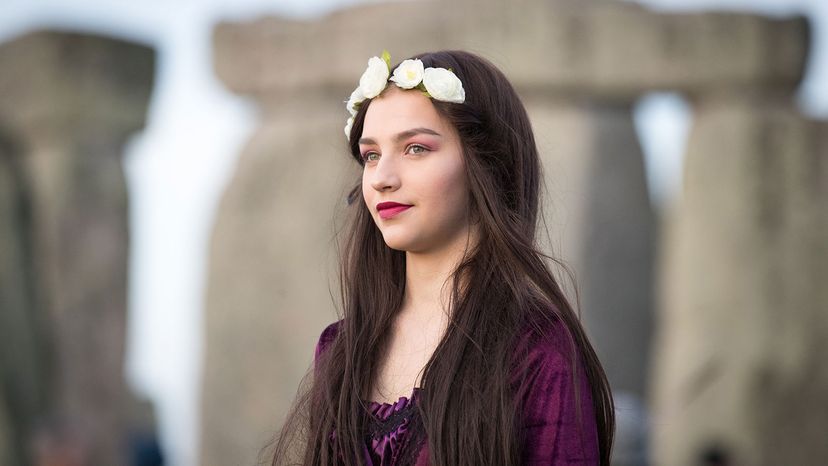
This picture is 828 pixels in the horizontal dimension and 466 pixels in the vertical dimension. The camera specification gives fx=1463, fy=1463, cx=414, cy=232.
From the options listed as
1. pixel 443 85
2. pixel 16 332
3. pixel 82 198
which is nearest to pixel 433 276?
pixel 443 85

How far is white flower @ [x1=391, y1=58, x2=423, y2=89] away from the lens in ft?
8.20

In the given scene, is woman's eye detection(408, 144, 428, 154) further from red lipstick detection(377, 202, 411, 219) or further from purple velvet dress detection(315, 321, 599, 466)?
purple velvet dress detection(315, 321, 599, 466)

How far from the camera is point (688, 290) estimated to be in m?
8.16

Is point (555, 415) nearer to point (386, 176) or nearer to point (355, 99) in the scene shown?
point (386, 176)

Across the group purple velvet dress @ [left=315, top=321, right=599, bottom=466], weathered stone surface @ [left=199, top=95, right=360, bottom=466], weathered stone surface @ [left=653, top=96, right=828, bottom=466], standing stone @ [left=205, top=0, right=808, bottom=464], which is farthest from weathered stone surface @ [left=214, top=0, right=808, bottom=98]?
purple velvet dress @ [left=315, top=321, right=599, bottom=466]

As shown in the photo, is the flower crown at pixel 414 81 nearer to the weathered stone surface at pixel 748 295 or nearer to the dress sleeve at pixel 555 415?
the dress sleeve at pixel 555 415

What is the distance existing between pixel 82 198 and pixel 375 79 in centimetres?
751

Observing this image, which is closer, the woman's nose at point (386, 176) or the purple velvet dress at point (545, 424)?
the purple velvet dress at point (545, 424)

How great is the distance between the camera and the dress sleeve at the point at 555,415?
2262mm

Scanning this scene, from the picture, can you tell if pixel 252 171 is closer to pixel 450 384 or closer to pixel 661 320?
pixel 661 320

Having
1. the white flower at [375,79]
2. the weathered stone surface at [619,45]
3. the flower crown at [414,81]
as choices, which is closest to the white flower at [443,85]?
the flower crown at [414,81]

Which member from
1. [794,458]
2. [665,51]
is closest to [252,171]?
[665,51]

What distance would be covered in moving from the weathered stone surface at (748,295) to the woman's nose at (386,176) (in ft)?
18.9

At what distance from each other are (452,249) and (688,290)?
5841 millimetres
